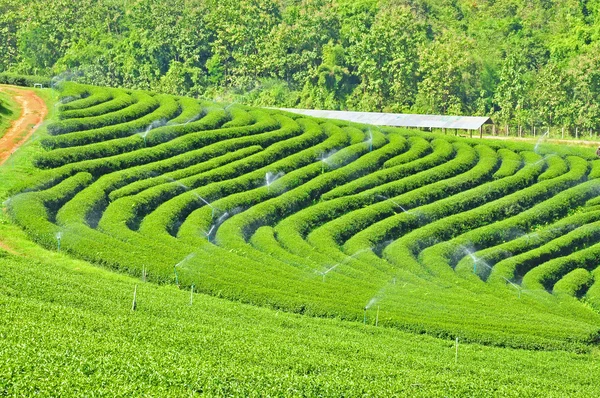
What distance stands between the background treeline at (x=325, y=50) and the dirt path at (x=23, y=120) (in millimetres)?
27531

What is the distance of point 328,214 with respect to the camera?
4953cm

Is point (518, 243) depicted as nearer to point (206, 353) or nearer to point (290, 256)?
point (290, 256)

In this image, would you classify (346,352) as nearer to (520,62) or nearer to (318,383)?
(318,383)

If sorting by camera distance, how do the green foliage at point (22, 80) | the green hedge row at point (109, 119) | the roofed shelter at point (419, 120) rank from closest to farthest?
the green hedge row at point (109, 119) → the roofed shelter at point (419, 120) → the green foliage at point (22, 80)

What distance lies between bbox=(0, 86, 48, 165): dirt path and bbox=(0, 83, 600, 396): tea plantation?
56.0 inches

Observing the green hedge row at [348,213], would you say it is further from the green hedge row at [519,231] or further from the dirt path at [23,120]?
the dirt path at [23,120]

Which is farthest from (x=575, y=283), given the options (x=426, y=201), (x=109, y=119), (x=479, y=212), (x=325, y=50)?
(x=325, y=50)

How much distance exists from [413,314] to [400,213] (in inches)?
592

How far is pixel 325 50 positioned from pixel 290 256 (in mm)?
54877

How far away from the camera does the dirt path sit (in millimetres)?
53250

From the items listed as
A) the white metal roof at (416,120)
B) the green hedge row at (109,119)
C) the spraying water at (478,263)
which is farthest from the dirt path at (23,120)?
the spraying water at (478,263)

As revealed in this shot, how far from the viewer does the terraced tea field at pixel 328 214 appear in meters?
37.3

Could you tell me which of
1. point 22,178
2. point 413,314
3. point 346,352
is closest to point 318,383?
point 346,352

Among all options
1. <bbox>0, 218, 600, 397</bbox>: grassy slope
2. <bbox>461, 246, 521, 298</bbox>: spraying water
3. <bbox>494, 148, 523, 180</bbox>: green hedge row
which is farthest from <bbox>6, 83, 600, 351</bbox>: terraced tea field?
<bbox>0, 218, 600, 397</bbox>: grassy slope
